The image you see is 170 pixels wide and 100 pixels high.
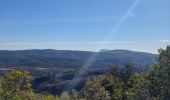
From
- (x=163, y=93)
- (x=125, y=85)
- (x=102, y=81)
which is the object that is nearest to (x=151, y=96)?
(x=163, y=93)

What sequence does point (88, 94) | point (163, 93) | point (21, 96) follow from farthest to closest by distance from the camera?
1. point (88, 94)
2. point (163, 93)
3. point (21, 96)

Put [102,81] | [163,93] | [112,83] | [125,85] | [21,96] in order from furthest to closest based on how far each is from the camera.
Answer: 1. [102,81]
2. [112,83]
3. [125,85]
4. [163,93]
5. [21,96]

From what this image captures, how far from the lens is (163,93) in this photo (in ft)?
164

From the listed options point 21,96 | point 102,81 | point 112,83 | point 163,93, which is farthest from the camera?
point 102,81

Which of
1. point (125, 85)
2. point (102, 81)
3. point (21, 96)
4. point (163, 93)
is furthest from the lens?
point (102, 81)

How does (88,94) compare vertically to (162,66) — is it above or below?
below

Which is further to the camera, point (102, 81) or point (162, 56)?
point (102, 81)

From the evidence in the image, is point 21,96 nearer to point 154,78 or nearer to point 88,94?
point 154,78

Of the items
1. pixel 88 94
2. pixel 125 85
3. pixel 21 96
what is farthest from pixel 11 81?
pixel 125 85

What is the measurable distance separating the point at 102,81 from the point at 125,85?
43.2 feet

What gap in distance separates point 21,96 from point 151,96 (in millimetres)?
18313

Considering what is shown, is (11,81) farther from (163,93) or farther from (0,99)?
(163,93)

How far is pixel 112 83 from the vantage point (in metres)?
88.2

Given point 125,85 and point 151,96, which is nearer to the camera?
point 151,96
